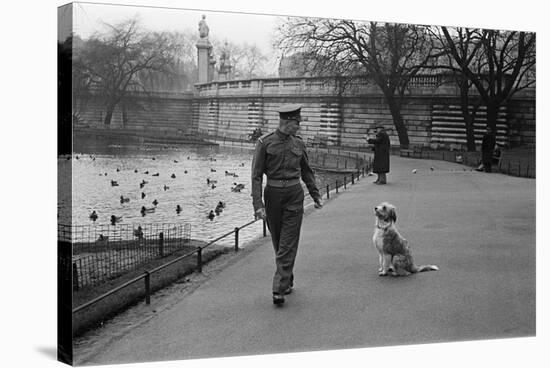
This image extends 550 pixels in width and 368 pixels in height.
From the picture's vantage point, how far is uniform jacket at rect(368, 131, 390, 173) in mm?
9312

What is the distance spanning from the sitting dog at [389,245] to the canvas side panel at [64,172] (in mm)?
3253

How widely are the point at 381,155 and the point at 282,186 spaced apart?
179cm

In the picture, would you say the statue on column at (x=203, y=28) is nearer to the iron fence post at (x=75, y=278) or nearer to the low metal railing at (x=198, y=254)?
the low metal railing at (x=198, y=254)

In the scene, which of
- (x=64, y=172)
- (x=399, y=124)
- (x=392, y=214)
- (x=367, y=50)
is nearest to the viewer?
(x=64, y=172)

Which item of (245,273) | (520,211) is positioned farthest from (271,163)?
(520,211)

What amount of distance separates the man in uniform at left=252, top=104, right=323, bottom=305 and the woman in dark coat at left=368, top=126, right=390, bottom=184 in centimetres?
138

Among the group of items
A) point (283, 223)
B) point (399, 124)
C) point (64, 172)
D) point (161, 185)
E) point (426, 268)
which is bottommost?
point (426, 268)

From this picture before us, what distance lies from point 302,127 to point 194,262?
1.78m

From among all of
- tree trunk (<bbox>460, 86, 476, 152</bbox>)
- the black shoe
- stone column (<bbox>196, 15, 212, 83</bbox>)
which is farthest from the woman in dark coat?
stone column (<bbox>196, 15, 212, 83</bbox>)

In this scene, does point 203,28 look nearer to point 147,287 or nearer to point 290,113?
point 290,113

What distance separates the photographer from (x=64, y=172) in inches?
292

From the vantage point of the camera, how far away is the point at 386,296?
862cm

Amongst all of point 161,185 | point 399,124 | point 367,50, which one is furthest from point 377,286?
point 367,50

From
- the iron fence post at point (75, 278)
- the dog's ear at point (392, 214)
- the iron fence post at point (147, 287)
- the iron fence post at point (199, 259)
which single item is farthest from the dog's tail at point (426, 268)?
the iron fence post at point (75, 278)
